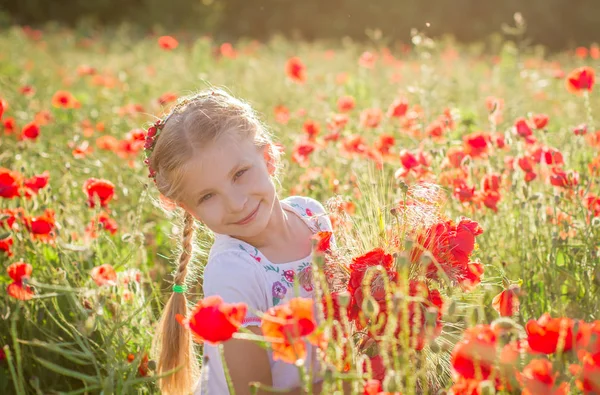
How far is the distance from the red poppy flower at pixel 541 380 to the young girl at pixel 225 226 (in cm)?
79

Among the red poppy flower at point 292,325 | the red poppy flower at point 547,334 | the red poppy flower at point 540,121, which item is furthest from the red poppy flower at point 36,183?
the red poppy flower at point 547,334

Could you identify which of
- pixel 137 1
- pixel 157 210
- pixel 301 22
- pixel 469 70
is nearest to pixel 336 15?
pixel 301 22

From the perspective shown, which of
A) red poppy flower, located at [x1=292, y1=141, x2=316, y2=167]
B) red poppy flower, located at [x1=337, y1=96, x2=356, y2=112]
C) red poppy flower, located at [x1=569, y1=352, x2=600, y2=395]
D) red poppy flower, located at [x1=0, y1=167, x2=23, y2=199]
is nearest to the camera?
red poppy flower, located at [x1=569, y1=352, x2=600, y2=395]

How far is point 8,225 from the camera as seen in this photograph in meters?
2.21

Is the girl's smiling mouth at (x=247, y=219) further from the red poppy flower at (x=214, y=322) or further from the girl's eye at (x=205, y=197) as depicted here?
the red poppy flower at (x=214, y=322)

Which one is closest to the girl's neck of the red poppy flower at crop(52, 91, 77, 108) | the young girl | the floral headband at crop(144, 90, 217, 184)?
the young girl

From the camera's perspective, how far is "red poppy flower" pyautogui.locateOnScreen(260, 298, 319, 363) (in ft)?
3.46

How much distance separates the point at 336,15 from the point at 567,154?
1378 cm

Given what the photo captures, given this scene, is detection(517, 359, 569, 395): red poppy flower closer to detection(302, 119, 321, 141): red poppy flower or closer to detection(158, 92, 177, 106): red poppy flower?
detection(158, 92, 177, 106): red poppy flower

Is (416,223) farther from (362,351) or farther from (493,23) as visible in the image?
(493,23)

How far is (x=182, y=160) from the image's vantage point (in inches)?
73.6

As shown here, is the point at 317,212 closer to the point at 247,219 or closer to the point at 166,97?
the point at 247,219

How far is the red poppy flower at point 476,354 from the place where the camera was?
3.37 feet

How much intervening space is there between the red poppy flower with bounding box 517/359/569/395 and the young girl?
31.2 inches
